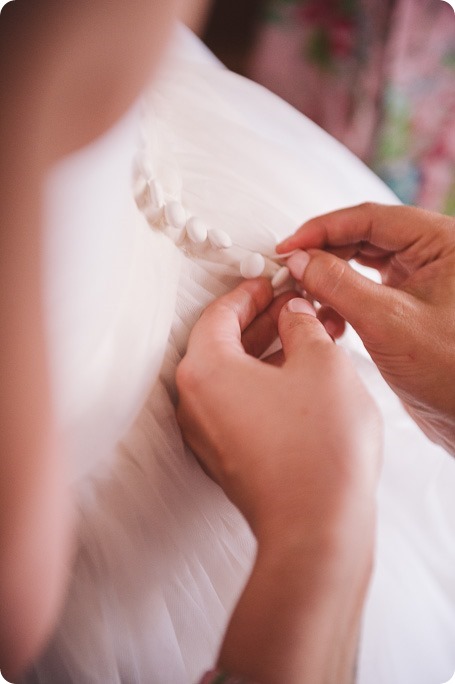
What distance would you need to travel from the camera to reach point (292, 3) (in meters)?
0.75

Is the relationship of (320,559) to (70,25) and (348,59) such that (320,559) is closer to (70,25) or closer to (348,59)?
(70,25)

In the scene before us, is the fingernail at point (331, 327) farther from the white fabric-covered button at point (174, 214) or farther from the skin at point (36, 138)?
the skin at point (36, 138)

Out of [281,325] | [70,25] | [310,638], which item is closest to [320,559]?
[310,638]

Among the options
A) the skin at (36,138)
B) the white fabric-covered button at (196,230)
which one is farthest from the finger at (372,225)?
the skin at (36,138)

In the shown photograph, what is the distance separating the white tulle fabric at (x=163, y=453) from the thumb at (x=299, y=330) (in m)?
0.07

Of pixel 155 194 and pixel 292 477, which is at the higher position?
pixel 155 194

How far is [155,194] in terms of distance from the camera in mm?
491

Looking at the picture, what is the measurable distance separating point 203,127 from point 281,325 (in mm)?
239

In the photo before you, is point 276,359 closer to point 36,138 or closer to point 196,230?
point 196,230

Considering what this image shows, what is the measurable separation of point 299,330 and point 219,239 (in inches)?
4.6

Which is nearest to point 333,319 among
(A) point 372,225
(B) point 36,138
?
(A) point 372,225

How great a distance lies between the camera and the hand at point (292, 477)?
0.35 m

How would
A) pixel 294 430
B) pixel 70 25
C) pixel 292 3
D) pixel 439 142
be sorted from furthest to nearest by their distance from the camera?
pixel 439 142 → pixel 292 3 → pixel 294 430 → pixel 70 25

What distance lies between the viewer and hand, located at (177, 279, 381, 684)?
35 cm
